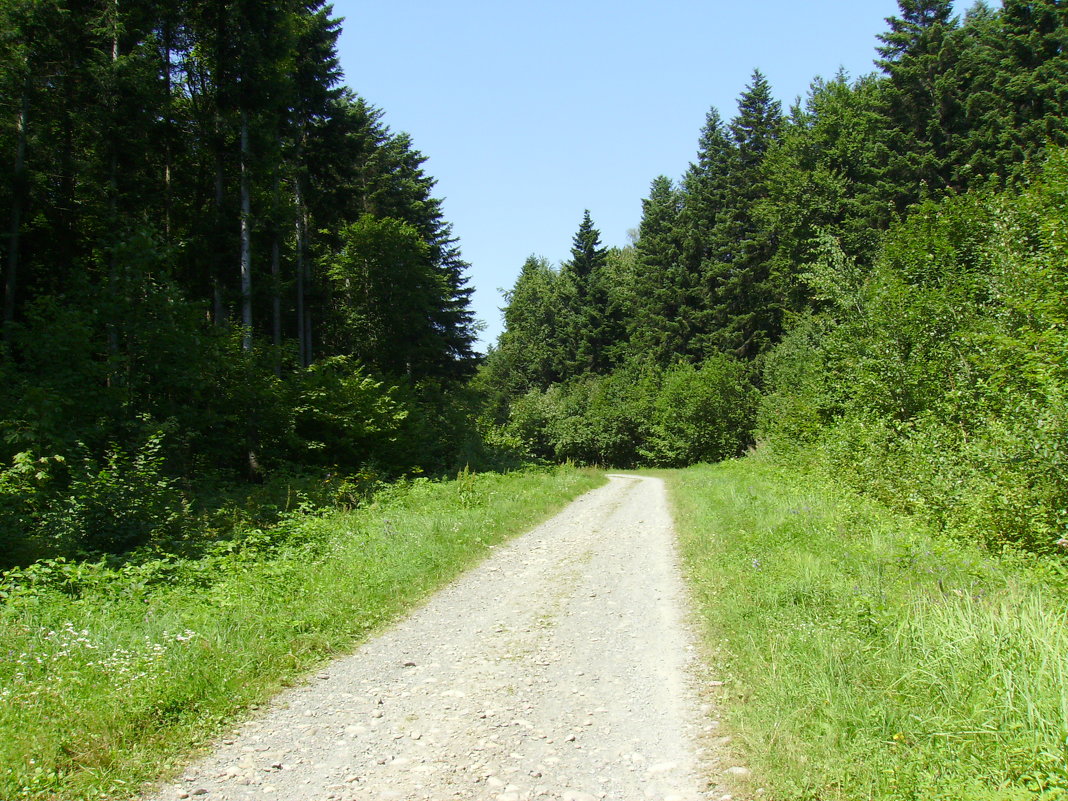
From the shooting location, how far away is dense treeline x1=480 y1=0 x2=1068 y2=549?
1062cm

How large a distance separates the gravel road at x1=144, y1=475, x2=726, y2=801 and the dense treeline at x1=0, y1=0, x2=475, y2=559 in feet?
21.5

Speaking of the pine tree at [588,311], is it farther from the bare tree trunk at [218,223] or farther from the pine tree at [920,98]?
the bare tree trunk at [218,223]

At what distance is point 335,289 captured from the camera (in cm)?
2845

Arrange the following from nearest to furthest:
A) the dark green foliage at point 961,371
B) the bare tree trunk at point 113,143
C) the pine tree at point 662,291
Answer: the dark green foliage at point 961,371
the bare tree trunk at point 113,143
the pine tree at point 662,291

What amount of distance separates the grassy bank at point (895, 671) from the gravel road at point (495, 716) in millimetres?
521

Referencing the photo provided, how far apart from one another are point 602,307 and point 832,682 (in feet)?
185

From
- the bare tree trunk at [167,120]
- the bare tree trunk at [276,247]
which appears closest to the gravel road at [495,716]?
the bare tree trunk at [276,247]

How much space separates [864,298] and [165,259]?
19610 mm

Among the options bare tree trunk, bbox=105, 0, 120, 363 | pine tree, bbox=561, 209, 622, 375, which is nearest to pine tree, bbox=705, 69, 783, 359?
pine tree, bbox=561, 209, 622, 375

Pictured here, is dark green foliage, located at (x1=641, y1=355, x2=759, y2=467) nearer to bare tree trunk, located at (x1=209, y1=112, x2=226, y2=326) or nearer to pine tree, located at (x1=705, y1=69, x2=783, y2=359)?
pine tree, located at (x1=705, y1=69, x2=783, y2=359)

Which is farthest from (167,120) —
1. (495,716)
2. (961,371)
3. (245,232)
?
(961,371)

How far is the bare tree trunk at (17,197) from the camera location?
54.2 feet

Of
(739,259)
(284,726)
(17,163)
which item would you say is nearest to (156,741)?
(284,726)

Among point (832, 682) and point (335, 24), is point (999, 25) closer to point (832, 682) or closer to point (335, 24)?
point (335, 24)
